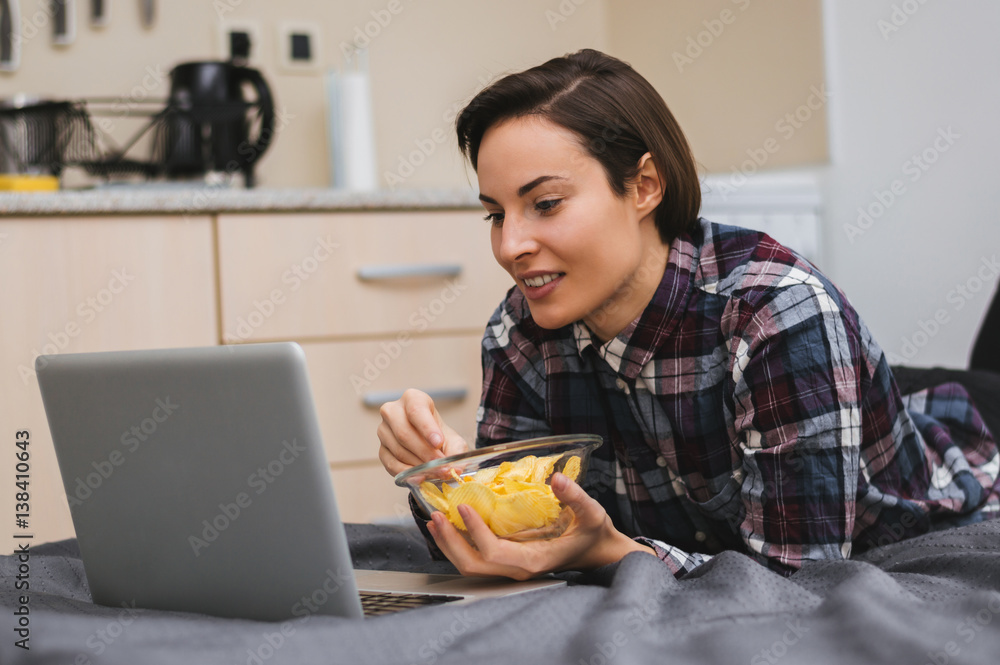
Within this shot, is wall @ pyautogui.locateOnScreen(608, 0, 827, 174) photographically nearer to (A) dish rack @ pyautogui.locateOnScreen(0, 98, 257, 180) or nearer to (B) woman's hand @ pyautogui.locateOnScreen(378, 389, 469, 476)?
(A) dish rack @ pyautogui.locateOnScreen(0, 98, 257, 180)

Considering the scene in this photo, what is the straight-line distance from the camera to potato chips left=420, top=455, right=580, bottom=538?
734 millimetres

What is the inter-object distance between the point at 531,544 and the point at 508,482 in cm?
8

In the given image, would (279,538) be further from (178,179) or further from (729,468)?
(178,179)

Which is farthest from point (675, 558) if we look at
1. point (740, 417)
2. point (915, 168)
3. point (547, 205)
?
point (915, 168)

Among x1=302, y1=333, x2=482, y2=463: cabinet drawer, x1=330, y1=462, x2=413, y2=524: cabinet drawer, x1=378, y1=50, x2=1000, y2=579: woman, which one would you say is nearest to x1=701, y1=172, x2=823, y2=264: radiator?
x1=302, y1=333, x2=482, y2=463: cabinet drawer

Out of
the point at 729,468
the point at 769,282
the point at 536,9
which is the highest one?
the point at 536,9

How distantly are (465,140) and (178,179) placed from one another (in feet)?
4.17

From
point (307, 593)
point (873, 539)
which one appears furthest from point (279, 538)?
point (873, 539)

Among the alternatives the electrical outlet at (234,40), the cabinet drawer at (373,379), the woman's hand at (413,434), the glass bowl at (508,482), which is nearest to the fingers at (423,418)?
the woman's hand at (413,434)

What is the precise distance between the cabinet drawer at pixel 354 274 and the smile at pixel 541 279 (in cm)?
101

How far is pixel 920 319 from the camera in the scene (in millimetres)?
2014

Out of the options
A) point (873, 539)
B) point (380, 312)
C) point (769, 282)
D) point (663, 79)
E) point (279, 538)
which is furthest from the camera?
point (663, 79)

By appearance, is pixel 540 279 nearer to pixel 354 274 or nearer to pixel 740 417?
pixel 740 417

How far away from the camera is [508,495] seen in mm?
746
